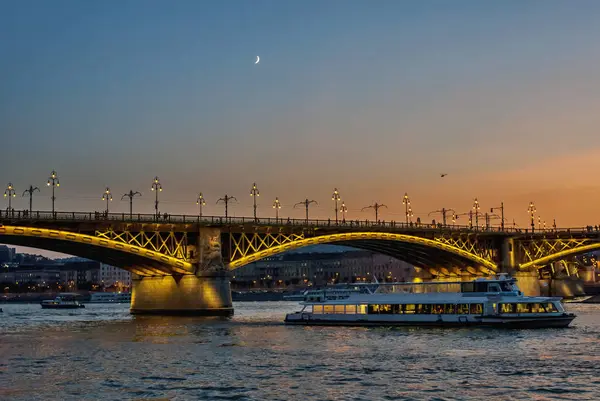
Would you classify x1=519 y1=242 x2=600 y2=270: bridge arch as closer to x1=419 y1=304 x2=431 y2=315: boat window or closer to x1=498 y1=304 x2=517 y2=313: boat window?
x1=498 y1=304 x2=517 y2=313: boat window

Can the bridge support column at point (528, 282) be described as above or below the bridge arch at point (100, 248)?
below

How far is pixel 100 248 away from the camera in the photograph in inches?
3474

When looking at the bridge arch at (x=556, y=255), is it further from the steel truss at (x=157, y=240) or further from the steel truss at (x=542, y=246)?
the steel truss at (x=157, y=240)

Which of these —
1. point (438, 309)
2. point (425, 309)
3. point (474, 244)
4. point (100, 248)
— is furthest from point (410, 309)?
point (474, 244)

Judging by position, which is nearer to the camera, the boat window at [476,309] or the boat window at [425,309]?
the boat window at [476,309]

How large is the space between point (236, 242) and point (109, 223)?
58.2ft

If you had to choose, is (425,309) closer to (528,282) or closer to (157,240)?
(157,240)

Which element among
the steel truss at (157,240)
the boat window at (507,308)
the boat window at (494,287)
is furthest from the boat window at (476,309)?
the steel truss at (157,240)

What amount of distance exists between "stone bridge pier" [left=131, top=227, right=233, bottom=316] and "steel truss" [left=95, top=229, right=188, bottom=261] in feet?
4.58

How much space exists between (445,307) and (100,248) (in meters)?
37.5

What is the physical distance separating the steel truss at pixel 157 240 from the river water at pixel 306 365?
67.2ft

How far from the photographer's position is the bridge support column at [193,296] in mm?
91688

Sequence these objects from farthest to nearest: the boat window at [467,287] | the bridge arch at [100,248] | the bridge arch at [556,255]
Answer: the bridge arch at [556,255] → the bridge arch at [100,248] → the boat window at [467,287]

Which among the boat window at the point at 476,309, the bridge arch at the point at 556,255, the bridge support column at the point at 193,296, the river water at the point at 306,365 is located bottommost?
the river water at the point at 306,365
